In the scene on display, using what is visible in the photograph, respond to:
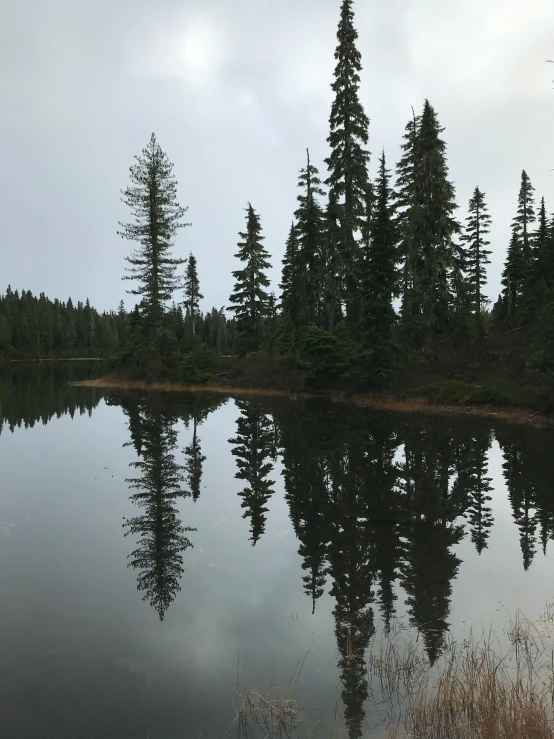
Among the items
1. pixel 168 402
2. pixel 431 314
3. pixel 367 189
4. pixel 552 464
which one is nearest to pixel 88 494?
pixel 552 464

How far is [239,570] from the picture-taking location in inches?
312

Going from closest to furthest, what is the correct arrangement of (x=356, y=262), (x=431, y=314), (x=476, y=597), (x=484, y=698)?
(x=484, y=698), (x=476, y=597), (x=431, y=314), (x=356, y=262)

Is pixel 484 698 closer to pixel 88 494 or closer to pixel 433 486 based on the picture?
pixel 433 486

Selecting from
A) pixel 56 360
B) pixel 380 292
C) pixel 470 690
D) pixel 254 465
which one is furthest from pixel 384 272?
pixel 56 360

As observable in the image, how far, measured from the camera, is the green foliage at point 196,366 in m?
41.6

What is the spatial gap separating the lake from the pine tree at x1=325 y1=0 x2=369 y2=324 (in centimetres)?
1871

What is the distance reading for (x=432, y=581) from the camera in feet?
24.2

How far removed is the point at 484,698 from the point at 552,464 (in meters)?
11.4

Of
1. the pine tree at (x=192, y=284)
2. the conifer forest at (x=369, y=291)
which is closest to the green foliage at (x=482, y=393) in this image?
the conifer forest at (x=369, y=291)

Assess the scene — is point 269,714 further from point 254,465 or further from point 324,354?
point 324,354

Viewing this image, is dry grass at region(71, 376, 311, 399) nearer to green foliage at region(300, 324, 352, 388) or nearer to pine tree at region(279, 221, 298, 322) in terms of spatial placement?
green foliage at region(300, 324, 352, 388)

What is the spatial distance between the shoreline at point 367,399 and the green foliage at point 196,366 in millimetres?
664

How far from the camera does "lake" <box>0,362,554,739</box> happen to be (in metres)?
4.83

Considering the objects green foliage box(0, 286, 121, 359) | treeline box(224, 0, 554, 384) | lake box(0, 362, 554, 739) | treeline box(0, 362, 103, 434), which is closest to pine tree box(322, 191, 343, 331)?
treeline box(224, 0, 554, 384)
